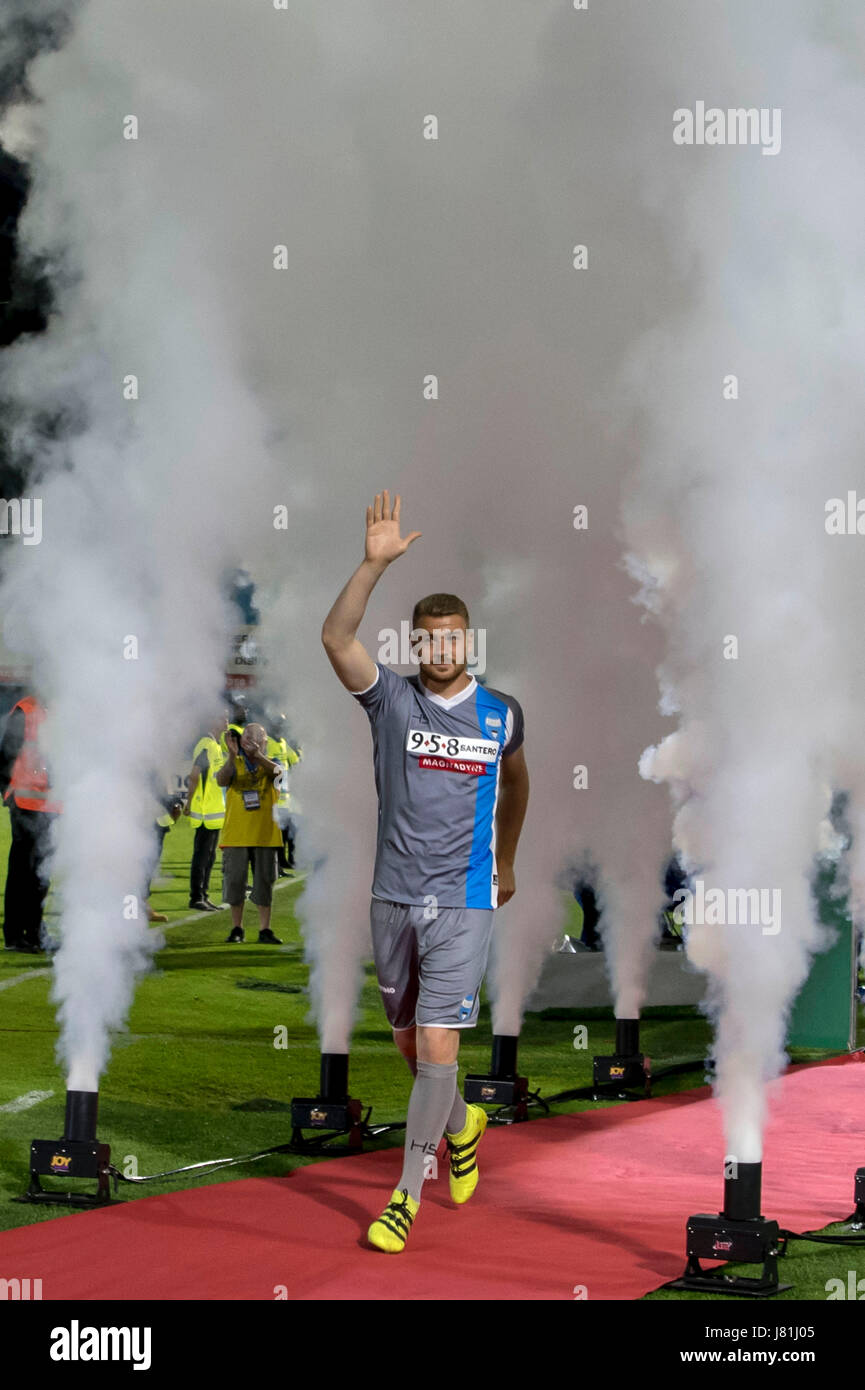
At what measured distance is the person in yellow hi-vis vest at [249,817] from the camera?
16.1 meters

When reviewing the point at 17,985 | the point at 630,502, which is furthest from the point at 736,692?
the point at 17,985

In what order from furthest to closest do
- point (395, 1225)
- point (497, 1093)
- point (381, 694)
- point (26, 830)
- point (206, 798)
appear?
point (206, 798)
point (26, 830)
point (497, 1093)
point (381, 694)
point (395, 1225)

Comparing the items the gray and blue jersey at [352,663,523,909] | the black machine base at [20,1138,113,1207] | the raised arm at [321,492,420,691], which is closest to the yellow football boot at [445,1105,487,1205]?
the gray and blue jersey at [352,663,523,909]

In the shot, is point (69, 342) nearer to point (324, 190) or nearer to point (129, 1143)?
point (324, 190)

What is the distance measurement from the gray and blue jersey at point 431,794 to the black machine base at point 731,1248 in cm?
128

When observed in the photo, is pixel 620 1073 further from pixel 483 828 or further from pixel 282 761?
pixel 282 761

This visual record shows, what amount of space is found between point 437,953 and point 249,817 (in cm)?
1046

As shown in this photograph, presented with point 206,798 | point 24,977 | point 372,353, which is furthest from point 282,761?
point 372,353

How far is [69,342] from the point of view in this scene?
8.46 m

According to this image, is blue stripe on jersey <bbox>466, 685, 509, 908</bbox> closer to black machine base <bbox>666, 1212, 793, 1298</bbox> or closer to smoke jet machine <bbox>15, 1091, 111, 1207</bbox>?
black machine base <bbox>666, 1212, 793, 1298</bbox>

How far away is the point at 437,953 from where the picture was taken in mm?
5816

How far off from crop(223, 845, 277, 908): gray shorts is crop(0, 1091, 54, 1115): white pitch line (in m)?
7.16

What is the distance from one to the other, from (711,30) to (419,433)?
2.62m

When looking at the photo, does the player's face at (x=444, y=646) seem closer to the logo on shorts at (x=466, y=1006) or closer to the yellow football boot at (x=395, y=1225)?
the logo on shorts at (x=466, y=1006)
